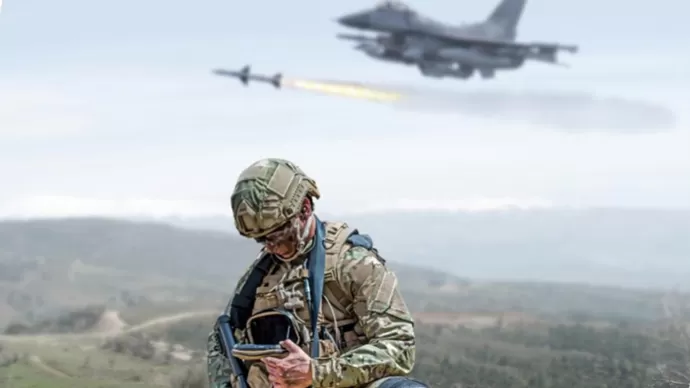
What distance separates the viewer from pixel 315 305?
13.5ft

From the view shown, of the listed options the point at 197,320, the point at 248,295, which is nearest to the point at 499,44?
the point at 197,320

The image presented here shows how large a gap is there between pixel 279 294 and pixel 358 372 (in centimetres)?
48

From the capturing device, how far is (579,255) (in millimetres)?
138375

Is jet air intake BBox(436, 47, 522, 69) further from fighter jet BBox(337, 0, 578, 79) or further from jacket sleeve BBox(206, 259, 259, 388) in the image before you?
jacket sleeve BBox(206, 259, 259, 388)

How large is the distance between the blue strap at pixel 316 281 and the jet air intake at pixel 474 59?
181 feet

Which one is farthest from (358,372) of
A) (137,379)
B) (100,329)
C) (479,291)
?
(479,291)

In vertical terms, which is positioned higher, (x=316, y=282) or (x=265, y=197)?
(x=265, y=197)

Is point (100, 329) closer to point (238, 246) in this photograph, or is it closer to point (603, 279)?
point (238, 246)

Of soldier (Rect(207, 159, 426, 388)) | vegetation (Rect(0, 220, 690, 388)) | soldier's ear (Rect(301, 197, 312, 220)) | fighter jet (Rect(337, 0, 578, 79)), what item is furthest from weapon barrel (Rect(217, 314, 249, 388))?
fighter jet (Rect(337, 0, 578, 79))

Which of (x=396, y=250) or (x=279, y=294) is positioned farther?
(x=396, y=250)

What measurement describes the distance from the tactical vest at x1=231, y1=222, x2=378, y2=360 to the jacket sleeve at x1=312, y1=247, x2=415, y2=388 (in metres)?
0.04

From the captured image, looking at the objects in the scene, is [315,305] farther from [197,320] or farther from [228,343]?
[197,320]

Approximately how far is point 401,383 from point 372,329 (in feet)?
0.78

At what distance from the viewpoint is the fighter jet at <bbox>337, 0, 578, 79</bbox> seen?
2247 inches
